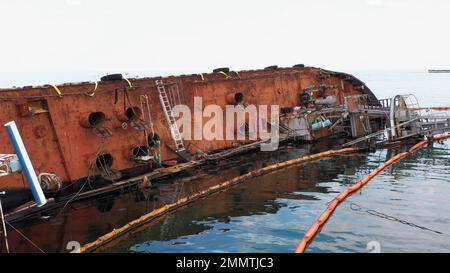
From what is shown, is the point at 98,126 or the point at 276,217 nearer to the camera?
the point at 276,217

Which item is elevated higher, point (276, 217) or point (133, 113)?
point (133, 113)

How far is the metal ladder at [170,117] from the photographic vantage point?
73.6 feet

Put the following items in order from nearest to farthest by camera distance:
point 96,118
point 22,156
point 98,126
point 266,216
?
1. point 22,156
2. point 266,216
3. point 98,126
4. point 96,118

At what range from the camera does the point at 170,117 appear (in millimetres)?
23484

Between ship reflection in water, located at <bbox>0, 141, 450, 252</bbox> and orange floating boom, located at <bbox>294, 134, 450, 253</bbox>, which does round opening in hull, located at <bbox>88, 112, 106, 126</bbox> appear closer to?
ship reflection in water, located at <bbox>0, 141, 450, 252</bbox>

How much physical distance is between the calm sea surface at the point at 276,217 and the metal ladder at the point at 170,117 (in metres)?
2.50

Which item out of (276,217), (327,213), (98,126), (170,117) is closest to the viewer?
(327,213)

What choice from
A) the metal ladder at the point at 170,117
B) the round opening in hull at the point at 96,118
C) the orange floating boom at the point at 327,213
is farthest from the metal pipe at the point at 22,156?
the metal ladder at the point at 170,117

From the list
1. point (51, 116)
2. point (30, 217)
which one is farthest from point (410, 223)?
point (51, 116)

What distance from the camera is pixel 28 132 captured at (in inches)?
703

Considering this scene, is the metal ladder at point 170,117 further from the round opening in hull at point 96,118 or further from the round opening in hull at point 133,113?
the round opening in hull at point 96,118

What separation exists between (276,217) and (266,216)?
418 mm

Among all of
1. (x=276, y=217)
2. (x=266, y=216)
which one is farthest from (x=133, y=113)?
(x=276, y=217)

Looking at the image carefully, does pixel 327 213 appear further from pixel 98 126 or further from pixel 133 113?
pixel 133 113
